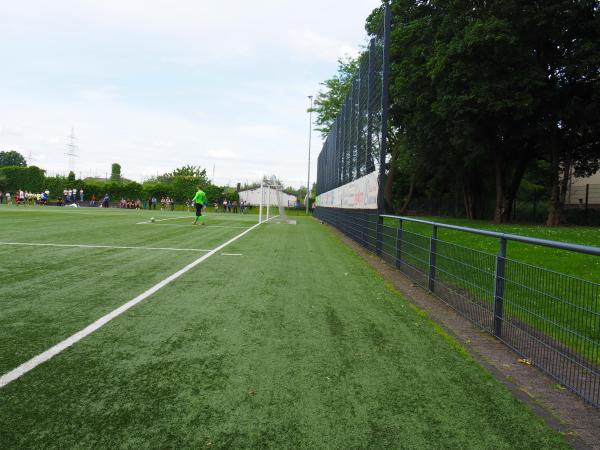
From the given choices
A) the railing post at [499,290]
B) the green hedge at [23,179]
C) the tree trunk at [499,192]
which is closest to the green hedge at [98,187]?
the green hedge at [23,179]

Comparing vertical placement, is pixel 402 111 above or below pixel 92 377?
above

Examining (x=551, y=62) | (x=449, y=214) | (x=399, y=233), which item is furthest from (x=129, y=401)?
(x=449, y=214)

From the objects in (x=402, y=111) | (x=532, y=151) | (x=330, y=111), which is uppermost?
(x=330, y=111)

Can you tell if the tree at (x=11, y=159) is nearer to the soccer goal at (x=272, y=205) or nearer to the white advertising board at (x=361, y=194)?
the soccer goal at (x=272, y=205)

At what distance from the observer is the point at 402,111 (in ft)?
101

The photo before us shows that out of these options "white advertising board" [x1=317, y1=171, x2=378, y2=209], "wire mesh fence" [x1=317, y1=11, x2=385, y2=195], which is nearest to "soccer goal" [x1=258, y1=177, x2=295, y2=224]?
"wire mesh fence" [x1=317, y1=11, x2=385, y2=195]

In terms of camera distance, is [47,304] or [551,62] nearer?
[47,304]

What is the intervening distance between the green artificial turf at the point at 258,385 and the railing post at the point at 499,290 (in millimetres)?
597

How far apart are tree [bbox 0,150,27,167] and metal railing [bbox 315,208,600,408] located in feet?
424

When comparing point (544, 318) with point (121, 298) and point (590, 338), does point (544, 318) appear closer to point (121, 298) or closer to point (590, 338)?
point (590, 338)

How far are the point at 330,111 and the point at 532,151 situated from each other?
25.4 m

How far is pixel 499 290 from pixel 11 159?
135027 millimetres

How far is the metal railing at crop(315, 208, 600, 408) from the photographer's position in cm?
344

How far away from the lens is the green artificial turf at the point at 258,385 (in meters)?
2.60
